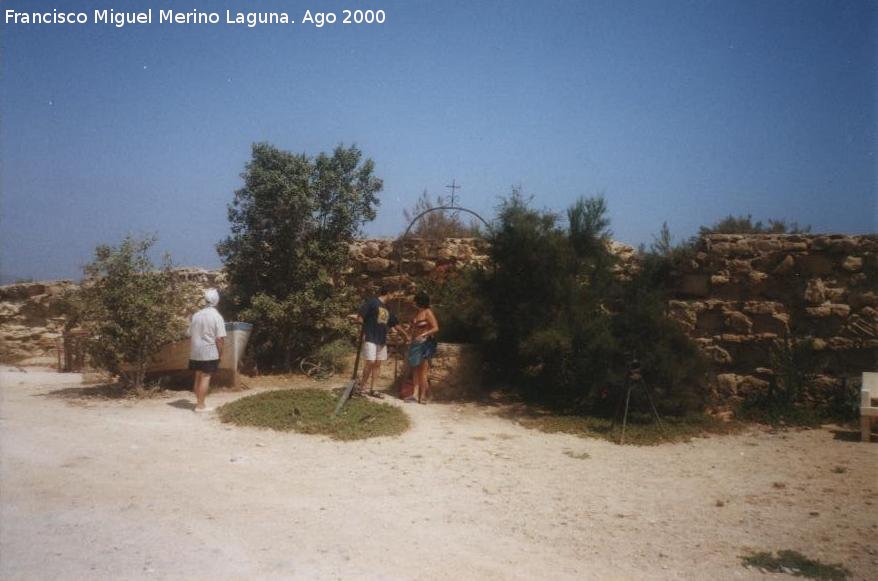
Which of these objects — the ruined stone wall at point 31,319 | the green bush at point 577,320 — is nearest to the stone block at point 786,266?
the green bush at point 577,320

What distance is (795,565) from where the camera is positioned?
4422 millimetres

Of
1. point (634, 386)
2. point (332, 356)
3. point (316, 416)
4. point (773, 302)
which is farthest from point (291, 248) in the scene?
point (773, 302)

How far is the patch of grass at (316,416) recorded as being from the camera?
759 centimetres

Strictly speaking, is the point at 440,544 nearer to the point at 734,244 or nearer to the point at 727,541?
the point at 727,541

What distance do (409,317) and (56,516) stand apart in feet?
30.0

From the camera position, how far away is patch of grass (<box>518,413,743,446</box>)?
791 cm

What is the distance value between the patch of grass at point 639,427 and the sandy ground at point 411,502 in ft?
0.84

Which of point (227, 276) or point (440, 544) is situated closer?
point (440, 544)

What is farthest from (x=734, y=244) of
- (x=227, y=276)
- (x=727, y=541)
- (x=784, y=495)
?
(x=227, y=276)

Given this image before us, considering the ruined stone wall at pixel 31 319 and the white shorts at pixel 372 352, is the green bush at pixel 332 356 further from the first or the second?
the ruined stone wall at pixel 31 319

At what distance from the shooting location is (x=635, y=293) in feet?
30.5

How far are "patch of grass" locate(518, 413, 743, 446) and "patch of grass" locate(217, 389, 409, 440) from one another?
6.64ft

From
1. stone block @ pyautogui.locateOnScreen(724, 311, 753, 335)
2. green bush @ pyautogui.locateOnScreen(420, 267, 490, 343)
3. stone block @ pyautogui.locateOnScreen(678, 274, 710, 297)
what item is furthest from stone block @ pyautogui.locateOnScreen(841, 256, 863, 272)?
green bush @ pyautogui.locateOnScreen(420, 267, 490, 343)

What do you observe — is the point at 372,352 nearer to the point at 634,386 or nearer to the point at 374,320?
the point at 374,320
